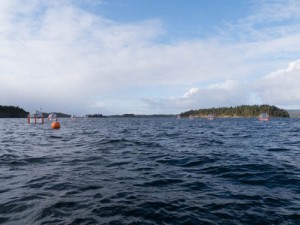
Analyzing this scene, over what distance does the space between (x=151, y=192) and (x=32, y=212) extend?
435cm

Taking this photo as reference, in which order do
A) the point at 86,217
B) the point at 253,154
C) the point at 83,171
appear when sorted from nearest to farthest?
the point at 86,217, the point at 83,171, the point at 253,154

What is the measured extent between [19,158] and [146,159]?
8784mm

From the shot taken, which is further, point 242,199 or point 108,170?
point 108,170

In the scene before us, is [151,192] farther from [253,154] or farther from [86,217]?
[253,154]

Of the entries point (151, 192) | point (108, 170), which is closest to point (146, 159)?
point (108, 170)

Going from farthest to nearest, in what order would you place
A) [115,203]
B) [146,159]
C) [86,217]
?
[146,159] < [115,203] < [86,217]

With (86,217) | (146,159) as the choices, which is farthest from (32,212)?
(146,159)

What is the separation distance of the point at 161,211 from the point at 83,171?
7098mm

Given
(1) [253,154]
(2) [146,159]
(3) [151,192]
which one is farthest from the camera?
(1) [253,154]

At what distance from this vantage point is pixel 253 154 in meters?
19.8

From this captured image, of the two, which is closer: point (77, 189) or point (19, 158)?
point (77, 189)

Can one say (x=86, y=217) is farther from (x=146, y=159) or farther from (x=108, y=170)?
(x=146, y=159)

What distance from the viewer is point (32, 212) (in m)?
8.50

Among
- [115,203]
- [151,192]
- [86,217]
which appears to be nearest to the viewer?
[86,217]
